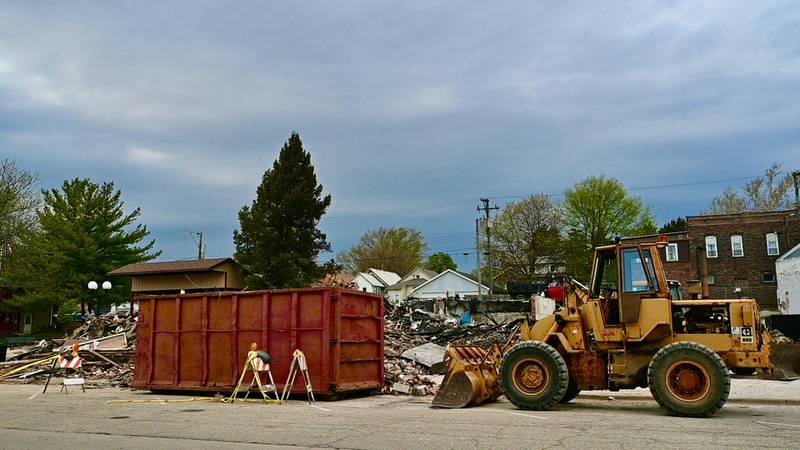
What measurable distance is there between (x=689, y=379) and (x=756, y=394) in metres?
5.28

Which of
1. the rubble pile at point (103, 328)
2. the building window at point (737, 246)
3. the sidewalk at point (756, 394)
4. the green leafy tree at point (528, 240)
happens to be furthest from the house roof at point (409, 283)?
the sidewalk at point (756, 394)

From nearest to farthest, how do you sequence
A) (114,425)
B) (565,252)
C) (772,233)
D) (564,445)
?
(564,445), (114,425), (772,233), (565,252)

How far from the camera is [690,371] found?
10.9m

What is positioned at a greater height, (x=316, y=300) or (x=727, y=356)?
(x=316, y=300)

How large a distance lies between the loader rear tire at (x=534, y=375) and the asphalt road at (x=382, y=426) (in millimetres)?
263

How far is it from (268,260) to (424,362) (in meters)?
21.1

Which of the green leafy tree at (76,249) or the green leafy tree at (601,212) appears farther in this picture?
Result: the green leafy tree at (601,212)

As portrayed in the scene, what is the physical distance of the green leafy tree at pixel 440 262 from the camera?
4082 inches

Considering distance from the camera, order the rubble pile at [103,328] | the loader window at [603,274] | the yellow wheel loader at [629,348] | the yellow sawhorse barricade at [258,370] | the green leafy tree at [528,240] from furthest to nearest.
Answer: the green leafy tree at [528,240] < the rubble pile at [103,328] < the yellow sawhorse barricade at [258,370] < the loader window at [603,274] < the yellow wheel loader at [629,348]

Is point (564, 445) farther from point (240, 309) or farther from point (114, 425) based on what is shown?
point (240, 309)

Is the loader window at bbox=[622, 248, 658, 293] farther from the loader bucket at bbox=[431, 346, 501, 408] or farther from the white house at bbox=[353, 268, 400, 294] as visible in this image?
the white house at bbox=[353, 268, 400, 294]

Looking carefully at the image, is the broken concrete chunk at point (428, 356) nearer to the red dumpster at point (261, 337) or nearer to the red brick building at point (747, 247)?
the red dumpster at point (261, 337)

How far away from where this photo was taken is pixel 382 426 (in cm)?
992

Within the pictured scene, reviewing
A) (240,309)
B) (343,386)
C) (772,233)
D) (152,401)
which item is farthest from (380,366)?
(772,233)
